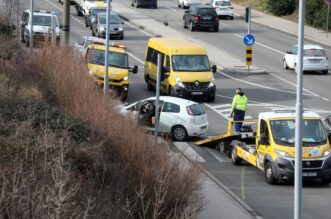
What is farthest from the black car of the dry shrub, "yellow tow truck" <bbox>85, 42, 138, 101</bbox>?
the dry shrub

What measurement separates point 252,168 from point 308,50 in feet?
61.2

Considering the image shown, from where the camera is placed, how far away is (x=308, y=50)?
45.2m

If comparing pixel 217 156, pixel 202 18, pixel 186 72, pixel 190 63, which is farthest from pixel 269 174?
pixel 202 18

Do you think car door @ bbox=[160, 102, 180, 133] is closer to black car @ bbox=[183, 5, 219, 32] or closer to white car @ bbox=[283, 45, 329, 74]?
white car @ bbox=[283, 45, 329, 74]

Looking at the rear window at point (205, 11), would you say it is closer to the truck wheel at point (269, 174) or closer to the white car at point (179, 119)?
the white car at point (179, 119)

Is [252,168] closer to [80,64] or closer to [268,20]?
[80,64]

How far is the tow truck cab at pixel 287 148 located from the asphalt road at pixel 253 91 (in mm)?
434

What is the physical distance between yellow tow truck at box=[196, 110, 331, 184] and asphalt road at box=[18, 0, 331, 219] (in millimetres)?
432

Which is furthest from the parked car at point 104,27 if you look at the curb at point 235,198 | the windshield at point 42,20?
the curb at point 235,198

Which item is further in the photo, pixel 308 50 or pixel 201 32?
pixel 201 32

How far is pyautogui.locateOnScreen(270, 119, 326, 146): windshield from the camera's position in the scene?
83.0 ft

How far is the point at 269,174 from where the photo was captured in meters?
25.2

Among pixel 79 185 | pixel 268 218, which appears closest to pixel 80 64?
pixel 268 218

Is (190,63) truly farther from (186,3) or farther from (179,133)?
(186,3)
